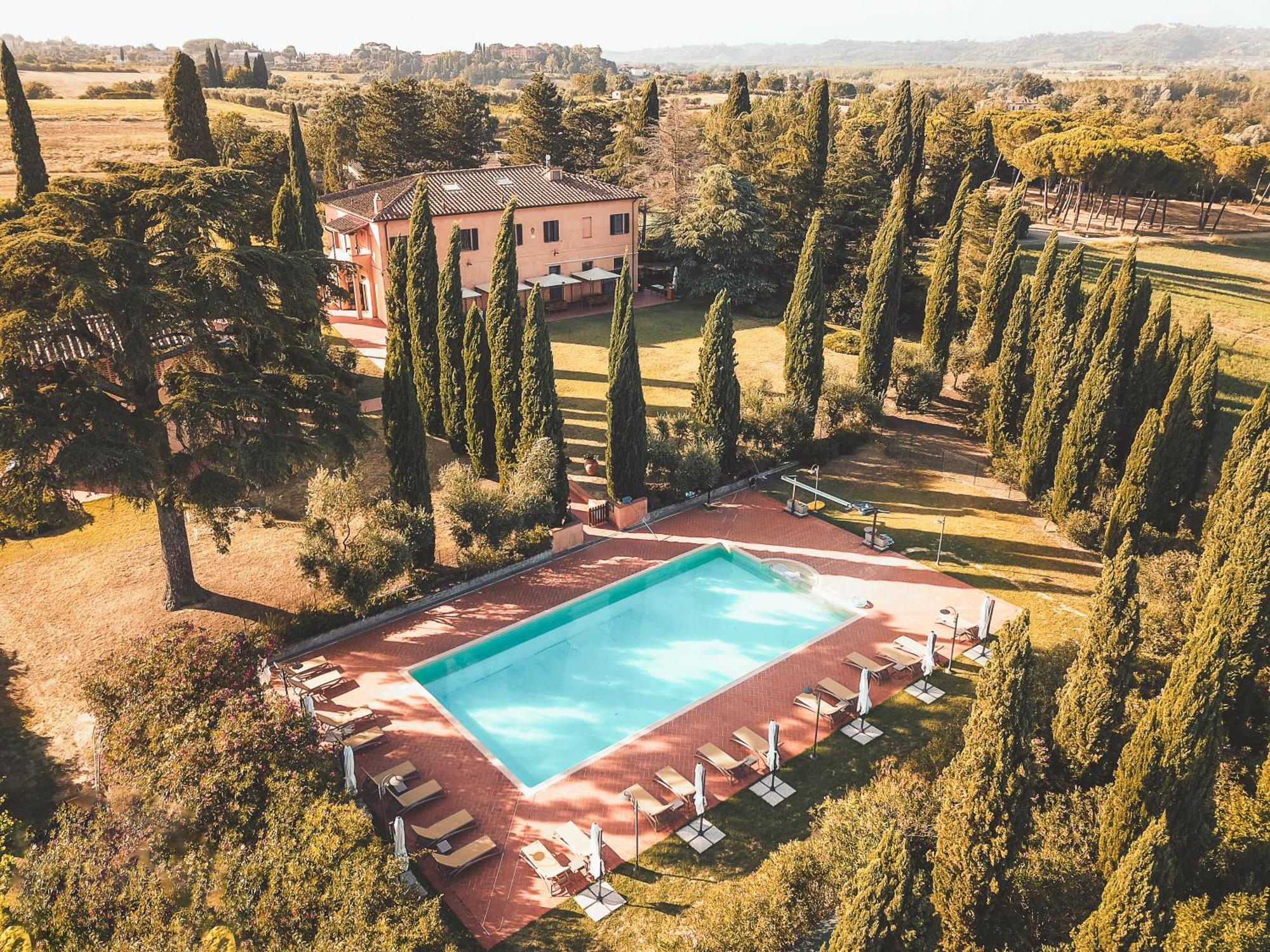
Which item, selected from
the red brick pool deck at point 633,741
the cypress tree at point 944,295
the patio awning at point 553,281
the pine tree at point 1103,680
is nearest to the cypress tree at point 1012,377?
the cypress tree at point 944,295

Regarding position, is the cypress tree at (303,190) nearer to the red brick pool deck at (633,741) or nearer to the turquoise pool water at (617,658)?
the red brick pool deck at (633,741)

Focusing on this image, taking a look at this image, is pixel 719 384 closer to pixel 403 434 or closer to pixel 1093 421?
pixel 403 434

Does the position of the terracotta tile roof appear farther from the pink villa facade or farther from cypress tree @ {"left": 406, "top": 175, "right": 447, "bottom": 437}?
cypress tree @ {"left": 406, "top": 175, "right": 447, "bottom": 437}

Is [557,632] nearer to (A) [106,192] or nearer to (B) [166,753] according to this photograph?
(B) [166,753]

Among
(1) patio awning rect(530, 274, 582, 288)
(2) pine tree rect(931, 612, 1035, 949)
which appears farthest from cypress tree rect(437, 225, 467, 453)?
(2) pine tree rect(931, 612, 1035, 949)

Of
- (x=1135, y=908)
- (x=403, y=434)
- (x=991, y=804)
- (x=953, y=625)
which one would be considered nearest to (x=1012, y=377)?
(x=953, y=625)
